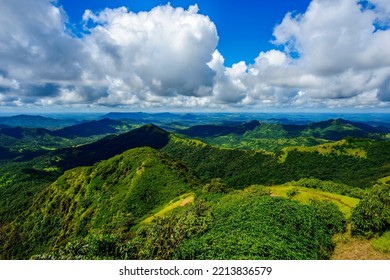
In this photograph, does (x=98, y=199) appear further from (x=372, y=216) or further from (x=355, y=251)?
(x=372, y=216)

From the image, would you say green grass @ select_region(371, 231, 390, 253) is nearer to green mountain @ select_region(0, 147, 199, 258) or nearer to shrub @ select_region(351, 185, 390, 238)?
shrub @ select_region(351, 185, 390, 238)

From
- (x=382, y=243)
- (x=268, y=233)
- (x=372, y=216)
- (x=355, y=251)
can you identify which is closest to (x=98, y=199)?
(x=268, y=233)

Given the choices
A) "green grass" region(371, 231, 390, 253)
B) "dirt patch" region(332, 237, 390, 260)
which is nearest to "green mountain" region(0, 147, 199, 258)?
"dirt patch" region(332, 237, 390, 260)

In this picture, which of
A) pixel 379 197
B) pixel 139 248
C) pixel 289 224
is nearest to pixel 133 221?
pixel 139 248

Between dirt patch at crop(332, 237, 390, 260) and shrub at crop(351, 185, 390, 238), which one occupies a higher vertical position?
shrub at crop(351, 185, 390, 238)

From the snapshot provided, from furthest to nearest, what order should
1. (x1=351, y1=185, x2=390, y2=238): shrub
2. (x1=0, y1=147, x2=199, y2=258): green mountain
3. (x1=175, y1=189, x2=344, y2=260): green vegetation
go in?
(x1=0, y1=147, x2=199, y2=258): green mountain < (x1=351, y1=185, x2=390, y2=238): shrub < (x1=175, y1=189, x2=344, y2=260): green vegetation

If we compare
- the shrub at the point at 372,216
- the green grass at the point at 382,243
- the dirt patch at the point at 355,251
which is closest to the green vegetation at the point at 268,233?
the dirt patch at the point at 355,251
